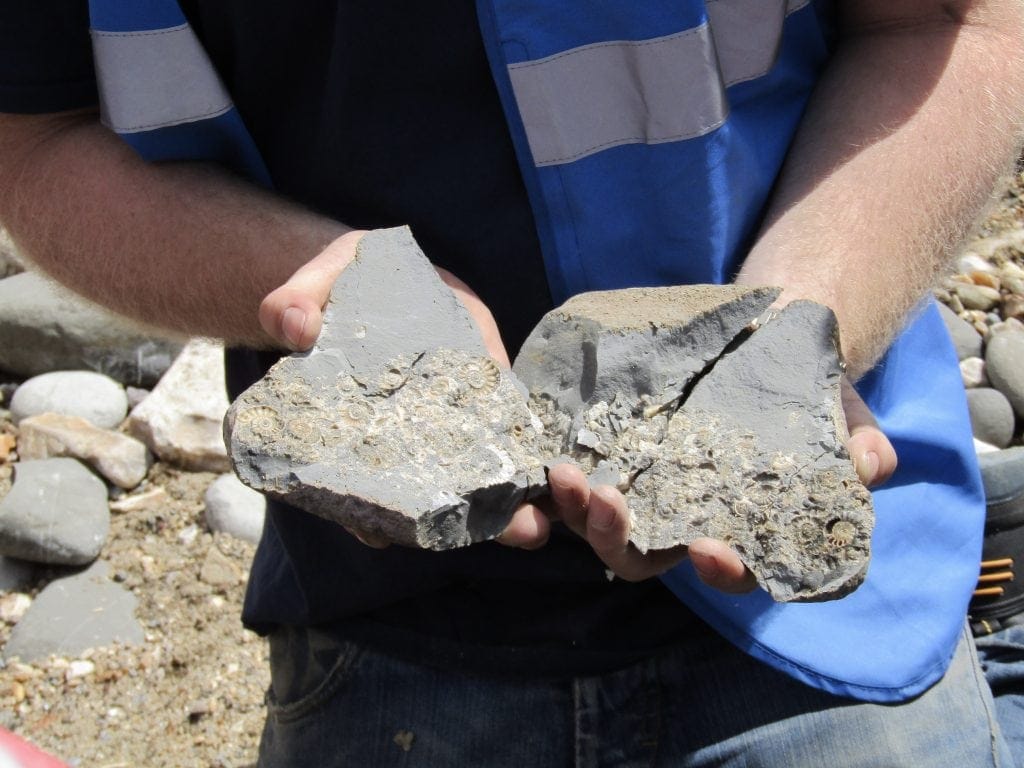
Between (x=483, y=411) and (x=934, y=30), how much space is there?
1.13 metres

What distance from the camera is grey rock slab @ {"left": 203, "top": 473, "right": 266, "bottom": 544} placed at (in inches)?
115

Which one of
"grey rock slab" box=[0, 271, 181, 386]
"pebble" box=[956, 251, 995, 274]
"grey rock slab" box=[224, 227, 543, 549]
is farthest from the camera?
"pebble" box=[956, 251, 995, 274]

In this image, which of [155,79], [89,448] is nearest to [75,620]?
[89,448]

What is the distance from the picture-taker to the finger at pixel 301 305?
1.44 metres

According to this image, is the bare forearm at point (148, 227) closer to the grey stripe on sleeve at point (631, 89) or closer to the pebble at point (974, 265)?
the grey stripe on sleeve at point (631, 89)

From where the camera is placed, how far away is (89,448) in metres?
3.07

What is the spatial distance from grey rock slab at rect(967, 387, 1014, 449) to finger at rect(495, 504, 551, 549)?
2.24 metres

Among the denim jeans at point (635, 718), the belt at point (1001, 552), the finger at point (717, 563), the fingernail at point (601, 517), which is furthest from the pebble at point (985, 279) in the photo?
Result: the fingernail at point (601, 517)

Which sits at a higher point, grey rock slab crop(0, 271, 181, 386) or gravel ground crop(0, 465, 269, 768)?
grey rock slab crop(0, 271, 181, 386)

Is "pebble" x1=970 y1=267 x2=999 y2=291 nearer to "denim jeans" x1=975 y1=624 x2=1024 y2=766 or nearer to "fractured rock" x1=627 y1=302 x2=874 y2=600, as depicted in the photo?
"denim jeans" x1=975 y1=624 x2=1024 y2=766

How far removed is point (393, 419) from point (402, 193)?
0.46 meters

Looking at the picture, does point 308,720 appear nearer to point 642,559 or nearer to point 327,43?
point 642,559

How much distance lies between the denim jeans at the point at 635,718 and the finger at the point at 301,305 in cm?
72

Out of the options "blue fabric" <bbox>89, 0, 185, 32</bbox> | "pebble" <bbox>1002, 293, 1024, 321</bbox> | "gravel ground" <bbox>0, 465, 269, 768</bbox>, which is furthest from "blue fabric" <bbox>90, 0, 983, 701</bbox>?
"pebble" <bbox>1002, 293, 1024, 321</bbox>
